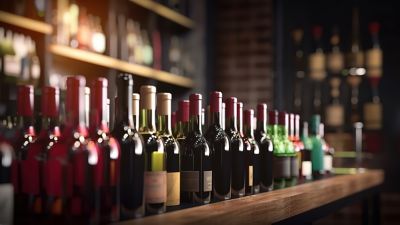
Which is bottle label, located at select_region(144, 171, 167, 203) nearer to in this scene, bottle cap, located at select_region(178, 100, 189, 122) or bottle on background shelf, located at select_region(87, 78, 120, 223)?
bottle on background shelf, located at select_region(87, 78, 120, 223)

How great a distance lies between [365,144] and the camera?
514 centimetres

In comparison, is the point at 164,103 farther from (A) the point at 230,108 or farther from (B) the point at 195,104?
(A) the point at 230,108

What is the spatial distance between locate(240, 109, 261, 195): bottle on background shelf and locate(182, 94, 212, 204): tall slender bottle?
26 centimetres

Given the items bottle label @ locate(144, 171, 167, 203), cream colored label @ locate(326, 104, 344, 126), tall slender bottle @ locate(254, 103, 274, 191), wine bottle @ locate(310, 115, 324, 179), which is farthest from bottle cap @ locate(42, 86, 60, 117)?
cream colored label @ locate(326, 104, 344, 126)

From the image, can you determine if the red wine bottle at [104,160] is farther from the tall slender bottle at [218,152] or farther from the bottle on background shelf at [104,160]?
the tall slender bottle at [218,152]

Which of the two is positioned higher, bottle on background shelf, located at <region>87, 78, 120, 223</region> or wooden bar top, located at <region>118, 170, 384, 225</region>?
bottle on background shelf, located at <region>87, 78, 120, 223</region>

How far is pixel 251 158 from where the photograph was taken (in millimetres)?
1847

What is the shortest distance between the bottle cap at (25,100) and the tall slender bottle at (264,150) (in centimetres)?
86

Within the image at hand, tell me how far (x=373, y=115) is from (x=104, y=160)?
4.23 metres

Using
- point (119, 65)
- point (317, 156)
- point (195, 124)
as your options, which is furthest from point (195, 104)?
point (119, 65)

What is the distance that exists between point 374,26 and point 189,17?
5.07 feet

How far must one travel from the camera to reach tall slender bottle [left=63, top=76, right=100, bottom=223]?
3.73ft

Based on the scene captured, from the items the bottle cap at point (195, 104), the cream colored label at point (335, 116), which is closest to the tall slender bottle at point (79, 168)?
the bottle cap at point (195, 104)

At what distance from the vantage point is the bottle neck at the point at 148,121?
4.76ft
